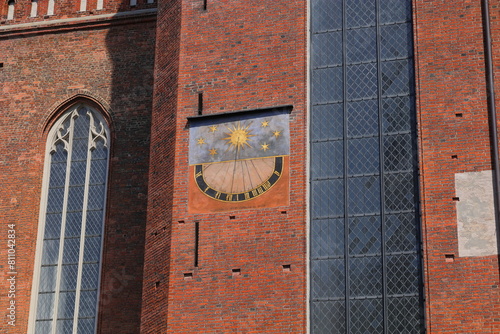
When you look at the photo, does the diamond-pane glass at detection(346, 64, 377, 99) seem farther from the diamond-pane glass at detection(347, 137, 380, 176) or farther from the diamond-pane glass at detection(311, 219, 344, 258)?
the diamond-pane glass at detection(311, 219, 344, 258)

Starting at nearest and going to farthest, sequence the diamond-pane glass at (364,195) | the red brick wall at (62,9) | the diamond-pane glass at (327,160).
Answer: the diamond-pane glass at (364,195), the diamond-pane glass at (327,160), the red brick wall at (62,9)

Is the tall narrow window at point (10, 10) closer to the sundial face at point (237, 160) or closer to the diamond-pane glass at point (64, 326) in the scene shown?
the sundial face at point (237, 160)

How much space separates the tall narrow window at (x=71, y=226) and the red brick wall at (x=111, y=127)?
0.77 ft

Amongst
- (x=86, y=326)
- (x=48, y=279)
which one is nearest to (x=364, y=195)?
(x=86, y=326)

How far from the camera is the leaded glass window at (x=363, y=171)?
1848cm

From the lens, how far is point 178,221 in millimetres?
19703

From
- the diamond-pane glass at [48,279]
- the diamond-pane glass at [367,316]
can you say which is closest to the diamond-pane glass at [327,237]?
the diamond-pane glass at [367,316]

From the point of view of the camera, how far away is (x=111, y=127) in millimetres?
23234

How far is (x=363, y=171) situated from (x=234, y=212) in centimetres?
234

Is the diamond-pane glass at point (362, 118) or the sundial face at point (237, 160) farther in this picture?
the diamond-pane glass at point (362, 118)

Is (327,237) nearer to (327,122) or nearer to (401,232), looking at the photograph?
(401,232)

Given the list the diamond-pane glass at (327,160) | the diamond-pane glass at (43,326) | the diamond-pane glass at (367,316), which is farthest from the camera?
the diamond-pane glass at (43,326)

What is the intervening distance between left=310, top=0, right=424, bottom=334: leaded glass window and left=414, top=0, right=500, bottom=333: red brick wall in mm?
326

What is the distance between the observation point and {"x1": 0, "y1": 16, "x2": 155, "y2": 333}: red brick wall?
21.9 m
